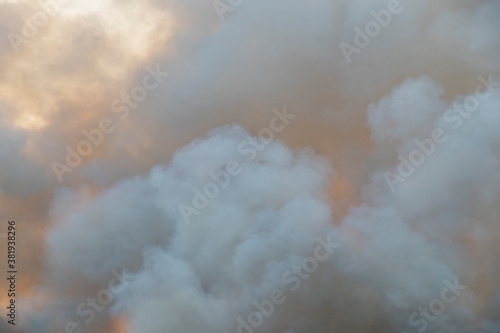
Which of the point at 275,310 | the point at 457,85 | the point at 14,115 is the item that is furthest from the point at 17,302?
the point at 457,85

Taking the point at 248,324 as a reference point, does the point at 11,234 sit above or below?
above

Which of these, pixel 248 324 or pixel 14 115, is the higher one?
pixel 14 115

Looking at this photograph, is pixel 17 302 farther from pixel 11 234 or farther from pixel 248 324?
pixel 248 324

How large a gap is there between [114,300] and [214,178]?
47.0ft

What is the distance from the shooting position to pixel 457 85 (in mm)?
68938

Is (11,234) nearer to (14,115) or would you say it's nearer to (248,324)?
(14,115)

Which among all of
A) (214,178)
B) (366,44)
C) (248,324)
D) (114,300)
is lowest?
(248,324)

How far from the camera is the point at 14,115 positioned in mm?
69312

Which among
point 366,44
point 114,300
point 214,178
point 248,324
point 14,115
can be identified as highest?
point 14,115

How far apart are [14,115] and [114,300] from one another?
66.1ft

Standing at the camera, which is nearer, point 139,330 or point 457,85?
point 139,330

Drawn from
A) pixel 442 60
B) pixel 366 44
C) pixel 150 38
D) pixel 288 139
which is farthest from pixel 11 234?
pixel 442 60

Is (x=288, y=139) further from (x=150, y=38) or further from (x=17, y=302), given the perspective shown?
(x=17, y=302)

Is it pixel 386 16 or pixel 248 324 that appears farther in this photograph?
pixel 386 16
